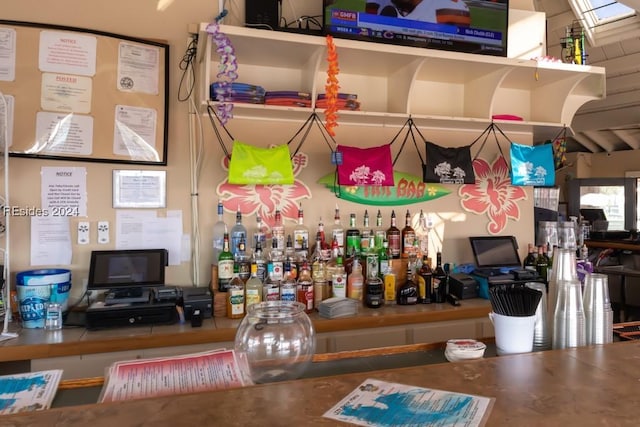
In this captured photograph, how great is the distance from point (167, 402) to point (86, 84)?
2.03 metres

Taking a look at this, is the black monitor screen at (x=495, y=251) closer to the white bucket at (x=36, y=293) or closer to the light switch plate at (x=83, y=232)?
the light switch plate at (x=83, y=232)

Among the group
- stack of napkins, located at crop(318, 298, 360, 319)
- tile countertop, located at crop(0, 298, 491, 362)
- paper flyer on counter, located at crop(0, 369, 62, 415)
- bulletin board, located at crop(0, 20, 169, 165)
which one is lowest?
tile countertop, located at crop(0, 298, 491, 362)

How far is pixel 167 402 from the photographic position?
3.43ft

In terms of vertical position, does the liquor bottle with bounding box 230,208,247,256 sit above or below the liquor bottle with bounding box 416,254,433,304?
above

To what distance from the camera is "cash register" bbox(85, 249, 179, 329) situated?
223 centimetres

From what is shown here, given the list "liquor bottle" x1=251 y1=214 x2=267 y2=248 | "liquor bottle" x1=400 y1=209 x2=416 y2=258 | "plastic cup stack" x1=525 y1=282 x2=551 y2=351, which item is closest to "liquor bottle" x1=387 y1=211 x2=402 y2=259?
"liquor bottle" x1=400 y1=209 x2=416 y2=258

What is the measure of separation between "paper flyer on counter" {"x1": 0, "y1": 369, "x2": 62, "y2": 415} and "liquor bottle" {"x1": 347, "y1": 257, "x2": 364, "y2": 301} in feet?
5.47

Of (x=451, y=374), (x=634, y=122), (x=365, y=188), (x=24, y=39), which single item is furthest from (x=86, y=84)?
(x=634, y=122)

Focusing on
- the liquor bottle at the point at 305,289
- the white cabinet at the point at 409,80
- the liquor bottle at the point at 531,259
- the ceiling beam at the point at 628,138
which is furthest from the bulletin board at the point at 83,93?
the ceiling beam at the point at 628,138

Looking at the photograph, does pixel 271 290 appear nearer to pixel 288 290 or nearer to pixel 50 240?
pixel 288 290

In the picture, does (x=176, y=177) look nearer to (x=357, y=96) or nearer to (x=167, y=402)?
(x=357, y=96)

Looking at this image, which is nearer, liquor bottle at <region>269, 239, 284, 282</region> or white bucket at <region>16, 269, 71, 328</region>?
white bucket at <region>16, 269, 71, 328</region>

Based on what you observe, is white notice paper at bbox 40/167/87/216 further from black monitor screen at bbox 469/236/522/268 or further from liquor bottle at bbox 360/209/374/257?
black monitor screen at bbox 469/236/522/268

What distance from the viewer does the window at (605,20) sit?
4.74 metres
